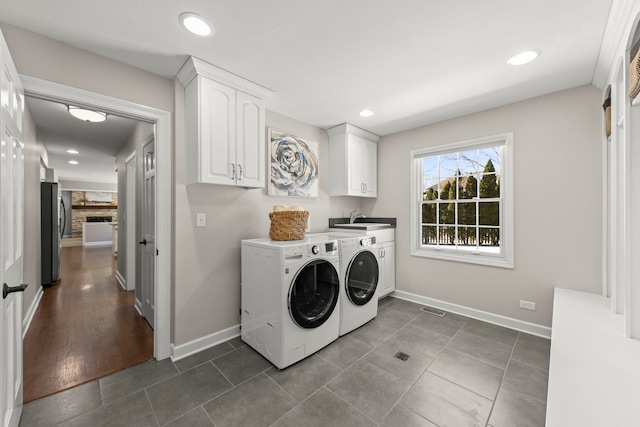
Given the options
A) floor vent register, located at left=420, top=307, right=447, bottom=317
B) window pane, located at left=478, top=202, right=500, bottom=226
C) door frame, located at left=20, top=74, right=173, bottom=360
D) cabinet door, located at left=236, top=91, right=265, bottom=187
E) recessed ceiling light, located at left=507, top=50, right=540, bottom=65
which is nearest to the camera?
recessed ceiling light, located at left=507, top=50, right=540, bottom=65

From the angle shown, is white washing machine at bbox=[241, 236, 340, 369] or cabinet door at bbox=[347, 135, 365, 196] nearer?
white washing machine at bbox=[241, 236, 340, 369]

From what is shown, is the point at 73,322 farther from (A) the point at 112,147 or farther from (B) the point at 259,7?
(B) the point at 259,7

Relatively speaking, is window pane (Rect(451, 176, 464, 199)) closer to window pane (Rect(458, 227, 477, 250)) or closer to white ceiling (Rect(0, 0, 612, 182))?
window pane (Rect(458, 227, 477, 250))

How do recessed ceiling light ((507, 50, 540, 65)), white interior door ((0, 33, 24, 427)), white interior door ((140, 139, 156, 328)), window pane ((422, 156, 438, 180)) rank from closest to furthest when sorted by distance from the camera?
white interior door ((0, 33, 24, 427))
recessed ceiling light ((507, 50, 540, 65))
white interior door ((140, 139, 156, 328))
window pane ((422, 156, 438, 180))

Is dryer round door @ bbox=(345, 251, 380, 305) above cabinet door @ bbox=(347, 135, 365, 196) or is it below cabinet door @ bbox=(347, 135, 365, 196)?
below

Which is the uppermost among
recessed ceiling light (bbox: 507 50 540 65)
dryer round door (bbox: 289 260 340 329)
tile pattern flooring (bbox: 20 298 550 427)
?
recessed ceiling light (bbox: 507 50 540 65)

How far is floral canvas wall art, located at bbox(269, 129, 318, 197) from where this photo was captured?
2.92m

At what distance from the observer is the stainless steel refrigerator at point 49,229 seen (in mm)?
3955

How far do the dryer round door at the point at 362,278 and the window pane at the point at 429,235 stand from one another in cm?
95

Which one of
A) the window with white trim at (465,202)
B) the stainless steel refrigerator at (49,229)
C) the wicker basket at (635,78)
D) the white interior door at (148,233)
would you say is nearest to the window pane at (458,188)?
the window with white trim at (465,202)

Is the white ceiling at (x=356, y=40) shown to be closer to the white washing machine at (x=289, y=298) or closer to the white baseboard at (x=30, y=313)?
the white washing machine at (x=289, y=298)

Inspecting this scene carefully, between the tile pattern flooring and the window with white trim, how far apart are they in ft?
3.36

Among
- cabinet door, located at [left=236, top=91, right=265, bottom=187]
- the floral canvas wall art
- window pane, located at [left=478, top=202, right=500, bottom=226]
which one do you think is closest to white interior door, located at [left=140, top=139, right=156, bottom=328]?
cabinet door, located at [left=236, top=91, right=265, bottom=187]

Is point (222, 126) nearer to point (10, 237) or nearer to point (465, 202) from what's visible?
point (10, 237)
